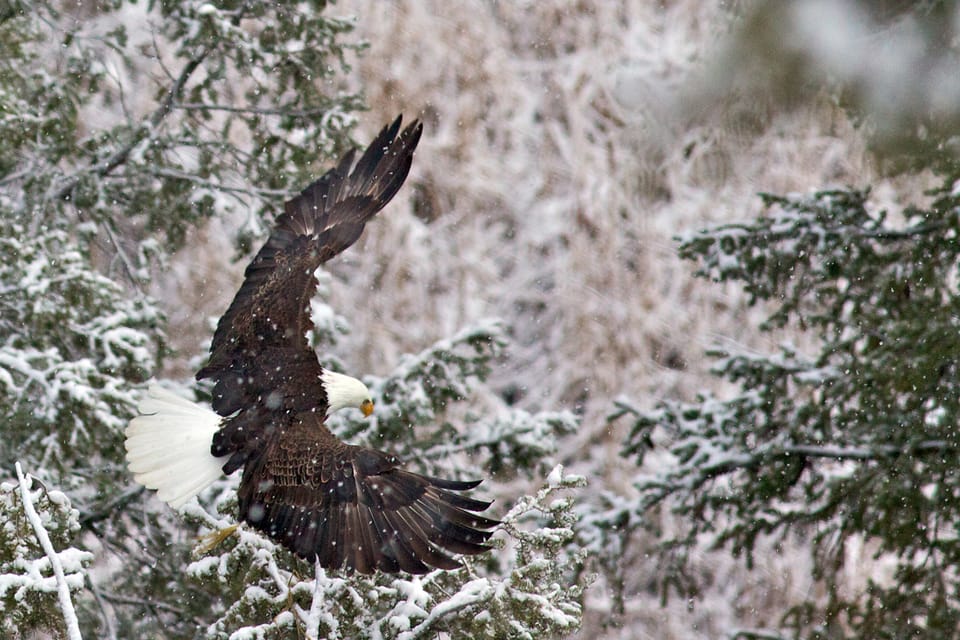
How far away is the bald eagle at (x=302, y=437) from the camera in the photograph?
3.36 metres

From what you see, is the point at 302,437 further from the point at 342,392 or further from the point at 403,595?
the point at 403,595

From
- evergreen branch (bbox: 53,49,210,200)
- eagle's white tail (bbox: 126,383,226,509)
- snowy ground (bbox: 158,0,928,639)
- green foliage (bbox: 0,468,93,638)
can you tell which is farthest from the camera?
snowy ground (bbox: 158,0,928,639)

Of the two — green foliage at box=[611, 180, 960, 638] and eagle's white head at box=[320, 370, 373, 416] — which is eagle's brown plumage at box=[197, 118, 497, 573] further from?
green foliage at box=[611, 180, 960, 638]

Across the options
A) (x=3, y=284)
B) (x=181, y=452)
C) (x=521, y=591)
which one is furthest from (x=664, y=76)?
(x=521, y=591)

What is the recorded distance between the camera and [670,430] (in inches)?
249

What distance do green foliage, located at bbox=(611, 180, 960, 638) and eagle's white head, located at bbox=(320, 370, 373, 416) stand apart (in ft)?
6.56

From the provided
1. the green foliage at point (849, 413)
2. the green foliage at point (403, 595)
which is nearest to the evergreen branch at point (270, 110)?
the green foliage at point (849, 413)

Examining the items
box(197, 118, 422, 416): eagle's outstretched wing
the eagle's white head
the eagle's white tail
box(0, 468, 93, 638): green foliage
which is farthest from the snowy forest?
the eagle's white head

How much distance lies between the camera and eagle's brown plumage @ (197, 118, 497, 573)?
11.0 feet

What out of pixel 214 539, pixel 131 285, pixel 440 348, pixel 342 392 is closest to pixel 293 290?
pixel 342 392

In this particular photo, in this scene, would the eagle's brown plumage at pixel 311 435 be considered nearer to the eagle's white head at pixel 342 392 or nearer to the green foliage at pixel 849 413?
the eagle's white head at pixel 342 392

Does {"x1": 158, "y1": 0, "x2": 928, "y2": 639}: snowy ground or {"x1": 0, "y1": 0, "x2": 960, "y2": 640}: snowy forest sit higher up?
{"x1": 158, "y1": 0, "x2": 928, "y2": 639}: snowy ground

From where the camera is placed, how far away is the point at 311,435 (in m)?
3.85

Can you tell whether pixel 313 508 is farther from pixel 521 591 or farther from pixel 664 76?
pixel 664 76
